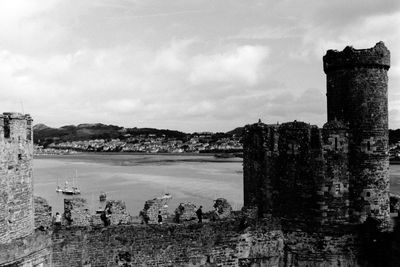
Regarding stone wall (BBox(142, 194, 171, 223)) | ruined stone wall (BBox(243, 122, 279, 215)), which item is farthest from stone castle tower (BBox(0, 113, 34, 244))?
ruined stone wall (BBox(243, 122, 279, 215))

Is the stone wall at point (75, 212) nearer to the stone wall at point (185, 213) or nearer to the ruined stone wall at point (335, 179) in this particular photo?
the stone wall at point (185, 213)

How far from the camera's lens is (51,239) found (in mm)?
14133

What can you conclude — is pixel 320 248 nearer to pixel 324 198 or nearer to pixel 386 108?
pixel 324 198

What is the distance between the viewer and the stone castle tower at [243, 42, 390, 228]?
15.9 metres

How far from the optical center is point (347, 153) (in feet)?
52.7

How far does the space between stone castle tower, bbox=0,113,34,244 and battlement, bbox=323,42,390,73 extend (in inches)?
382

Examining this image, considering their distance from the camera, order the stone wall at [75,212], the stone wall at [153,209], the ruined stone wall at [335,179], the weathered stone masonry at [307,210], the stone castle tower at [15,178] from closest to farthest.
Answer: the stone castle tower at [15,178]
the stone wall at [75,212]
the weathered stone masonry at [307,210]
the ruined stone wall at [335,179]
the stone wall at [153,209]

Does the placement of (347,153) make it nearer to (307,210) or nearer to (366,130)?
(366,130)

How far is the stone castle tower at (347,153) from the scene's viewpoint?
52.3 ft

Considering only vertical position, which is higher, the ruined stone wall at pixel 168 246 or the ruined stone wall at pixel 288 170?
the ruined stone wall at pixel 288 170

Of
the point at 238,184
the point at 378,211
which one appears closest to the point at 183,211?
the point at 378,211

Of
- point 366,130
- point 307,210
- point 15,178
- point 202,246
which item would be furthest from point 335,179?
point 15,178

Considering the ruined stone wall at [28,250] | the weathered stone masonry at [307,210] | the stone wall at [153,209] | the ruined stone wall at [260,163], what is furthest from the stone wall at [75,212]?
the ruined stone wall at [260,163]

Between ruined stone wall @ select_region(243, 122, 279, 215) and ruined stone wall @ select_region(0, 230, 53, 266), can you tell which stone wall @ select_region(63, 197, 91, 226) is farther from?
ruined stone wall @ select_region(243, 122, 279, 215)
